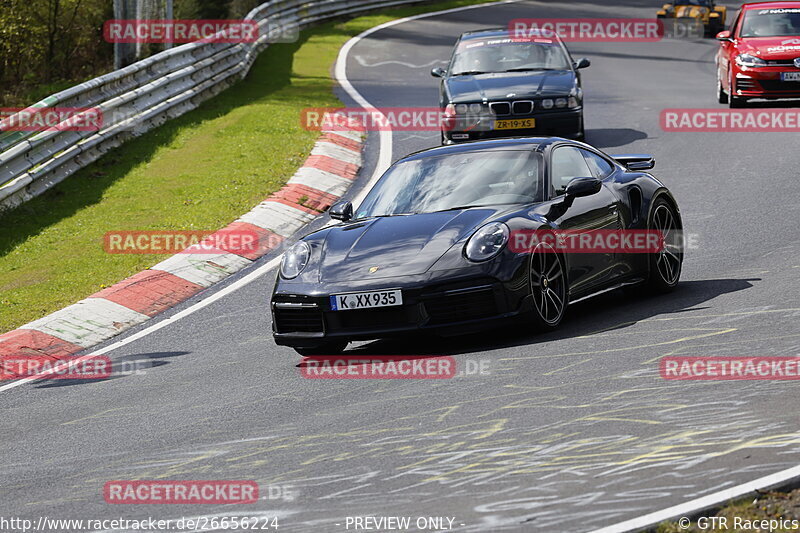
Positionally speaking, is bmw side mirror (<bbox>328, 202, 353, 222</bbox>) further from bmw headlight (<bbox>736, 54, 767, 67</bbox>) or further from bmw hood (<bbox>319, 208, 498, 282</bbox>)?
bmw headlight (<bbox>736, 54, 767, 67</bbox>)

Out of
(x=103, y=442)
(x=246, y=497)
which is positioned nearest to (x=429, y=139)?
(x=103, y=442)

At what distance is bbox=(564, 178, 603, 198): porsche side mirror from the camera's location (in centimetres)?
902

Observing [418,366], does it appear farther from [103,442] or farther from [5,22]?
[5,22]

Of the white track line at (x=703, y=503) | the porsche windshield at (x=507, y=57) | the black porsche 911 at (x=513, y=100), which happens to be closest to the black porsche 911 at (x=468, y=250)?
the white track line at (x=703, y=503)

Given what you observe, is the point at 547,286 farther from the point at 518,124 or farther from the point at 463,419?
the point at 518,124

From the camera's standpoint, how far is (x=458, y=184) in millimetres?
9461

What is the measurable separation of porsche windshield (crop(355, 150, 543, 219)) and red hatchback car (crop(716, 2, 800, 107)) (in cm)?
1091

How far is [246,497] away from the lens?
5.77 meters

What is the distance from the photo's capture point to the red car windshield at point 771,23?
20.4 metres

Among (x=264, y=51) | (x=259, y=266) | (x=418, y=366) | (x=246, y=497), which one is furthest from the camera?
(x=264, y=51)

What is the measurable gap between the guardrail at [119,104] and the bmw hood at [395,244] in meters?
6.46

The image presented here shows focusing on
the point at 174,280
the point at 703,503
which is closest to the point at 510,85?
the point at 174,280

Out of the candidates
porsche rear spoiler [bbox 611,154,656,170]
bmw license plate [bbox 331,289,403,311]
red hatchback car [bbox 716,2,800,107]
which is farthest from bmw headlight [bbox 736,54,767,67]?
bmw license plate [bbox 331,289,403,311]

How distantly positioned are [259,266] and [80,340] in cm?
238
